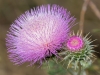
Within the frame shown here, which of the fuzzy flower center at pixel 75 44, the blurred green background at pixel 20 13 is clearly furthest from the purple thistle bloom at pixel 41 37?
the blurred green background at pixel 20 13

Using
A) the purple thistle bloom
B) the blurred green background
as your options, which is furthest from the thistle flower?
the blurred green background

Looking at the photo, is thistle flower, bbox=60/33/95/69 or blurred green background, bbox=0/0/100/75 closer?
thistle flower, bbox=60/33/95/69

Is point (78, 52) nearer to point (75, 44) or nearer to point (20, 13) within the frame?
point (75, 44)

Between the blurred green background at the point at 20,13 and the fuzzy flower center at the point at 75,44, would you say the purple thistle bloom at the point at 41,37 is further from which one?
the blurred green background at the point at 20,13

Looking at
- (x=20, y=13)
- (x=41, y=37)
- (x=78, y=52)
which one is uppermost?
(x=20, y=13)

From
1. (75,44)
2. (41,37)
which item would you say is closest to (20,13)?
(41,37)

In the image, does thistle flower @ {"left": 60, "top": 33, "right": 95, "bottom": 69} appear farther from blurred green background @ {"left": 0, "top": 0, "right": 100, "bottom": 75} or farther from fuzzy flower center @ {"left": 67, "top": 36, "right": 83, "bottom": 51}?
blurred green background @ {"left": 0, "top": 0, "right": 100, "bottom": 75}

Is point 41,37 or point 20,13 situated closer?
point 41,37

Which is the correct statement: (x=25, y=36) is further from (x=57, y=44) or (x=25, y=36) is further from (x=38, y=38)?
(x=57, y=44)
